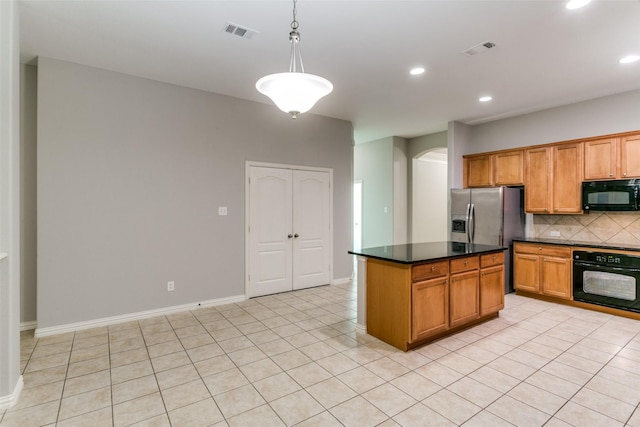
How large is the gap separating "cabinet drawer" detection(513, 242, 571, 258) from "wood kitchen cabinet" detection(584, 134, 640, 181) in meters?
1.03

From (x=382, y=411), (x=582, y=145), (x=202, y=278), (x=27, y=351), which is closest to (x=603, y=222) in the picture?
(x=582, y=145)

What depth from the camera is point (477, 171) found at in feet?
18.8

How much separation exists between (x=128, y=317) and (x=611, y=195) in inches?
247

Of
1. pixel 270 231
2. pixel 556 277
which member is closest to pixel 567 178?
pixel 556 277

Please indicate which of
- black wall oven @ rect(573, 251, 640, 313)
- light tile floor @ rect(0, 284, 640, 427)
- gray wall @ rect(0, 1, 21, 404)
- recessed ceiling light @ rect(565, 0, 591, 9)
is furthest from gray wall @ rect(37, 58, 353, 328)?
black wall oven @ rect(573, 251, 640, 313)

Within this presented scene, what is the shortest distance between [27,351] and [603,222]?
707 centimetres

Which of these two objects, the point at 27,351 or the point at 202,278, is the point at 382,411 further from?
the point at 27,351

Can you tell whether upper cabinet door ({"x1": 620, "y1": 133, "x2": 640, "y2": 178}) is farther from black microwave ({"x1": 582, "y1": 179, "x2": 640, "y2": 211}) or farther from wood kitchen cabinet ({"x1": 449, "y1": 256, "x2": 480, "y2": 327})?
wood kitchen cabinet ({"x1": 449, "y1": 256, "x2": 480, "y2": 327})

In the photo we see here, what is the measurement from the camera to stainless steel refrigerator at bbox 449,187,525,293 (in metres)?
4.89

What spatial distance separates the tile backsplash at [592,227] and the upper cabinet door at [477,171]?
957 mm

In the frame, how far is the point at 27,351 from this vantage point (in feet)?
9.90

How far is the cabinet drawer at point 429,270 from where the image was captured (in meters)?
2.96

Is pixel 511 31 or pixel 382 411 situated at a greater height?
pixel 511 31

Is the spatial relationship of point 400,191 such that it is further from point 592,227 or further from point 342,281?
point 592,227
